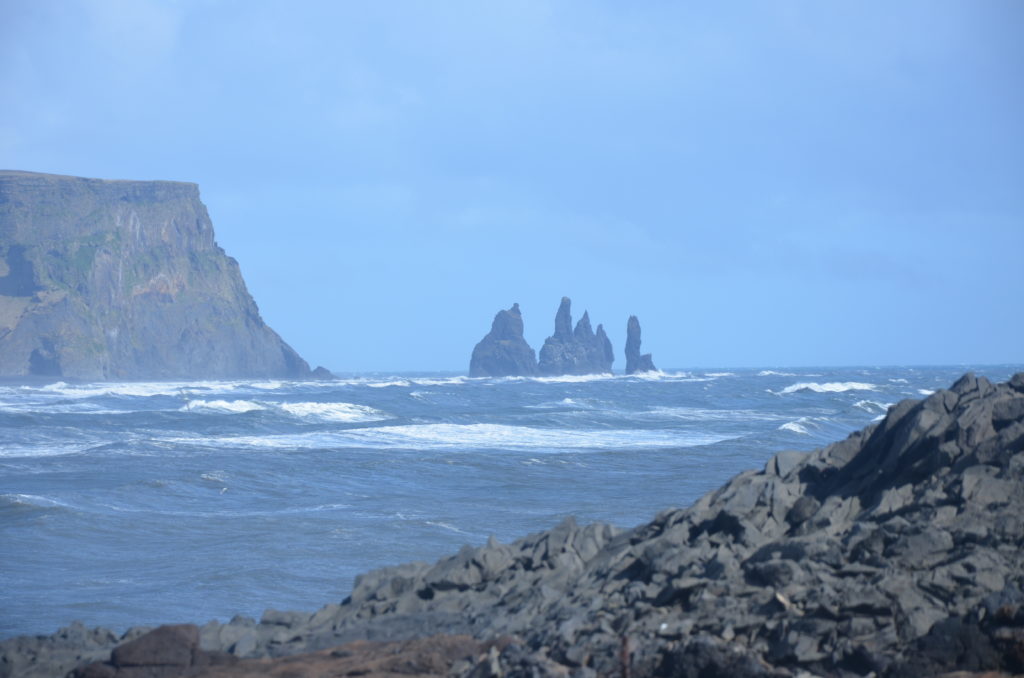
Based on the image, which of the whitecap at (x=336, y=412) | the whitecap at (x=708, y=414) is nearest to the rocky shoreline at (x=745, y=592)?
the whitecap at (x=708, y=414)

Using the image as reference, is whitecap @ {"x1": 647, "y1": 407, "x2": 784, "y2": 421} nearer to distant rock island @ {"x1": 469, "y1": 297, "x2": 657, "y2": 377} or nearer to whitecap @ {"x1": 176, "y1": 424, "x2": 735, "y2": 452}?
whitecap @ {"x1": 176, "y1": 424, "x2": 735, "y2": 452}

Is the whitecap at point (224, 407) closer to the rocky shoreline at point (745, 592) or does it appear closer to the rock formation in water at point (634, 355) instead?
the rocky shoreline at point (745, 592)

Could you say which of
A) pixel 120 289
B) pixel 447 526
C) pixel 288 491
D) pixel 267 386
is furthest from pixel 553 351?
pixel 447 526

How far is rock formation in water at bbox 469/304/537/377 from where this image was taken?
119 meters

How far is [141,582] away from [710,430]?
26043mm

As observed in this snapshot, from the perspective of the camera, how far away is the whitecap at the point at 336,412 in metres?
43.2

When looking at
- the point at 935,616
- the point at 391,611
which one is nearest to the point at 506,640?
the point at 391,611

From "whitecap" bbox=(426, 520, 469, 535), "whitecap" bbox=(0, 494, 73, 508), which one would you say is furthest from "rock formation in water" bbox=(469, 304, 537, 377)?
"whitecap" bbox=(426, 520, 469, 535)

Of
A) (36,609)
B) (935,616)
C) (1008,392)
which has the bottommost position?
(36,609)

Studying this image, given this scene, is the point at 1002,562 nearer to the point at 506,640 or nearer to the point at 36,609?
the point at 506,640

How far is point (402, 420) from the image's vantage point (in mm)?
41438

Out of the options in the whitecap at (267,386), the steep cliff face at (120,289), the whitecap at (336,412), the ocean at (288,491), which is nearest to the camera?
the ocean at (288,491)

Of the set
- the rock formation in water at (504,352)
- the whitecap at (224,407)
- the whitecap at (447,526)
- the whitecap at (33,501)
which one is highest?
the rock formation in water at (504,352)

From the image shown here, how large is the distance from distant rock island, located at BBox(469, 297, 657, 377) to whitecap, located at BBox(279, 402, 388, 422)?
69785 millimetres
